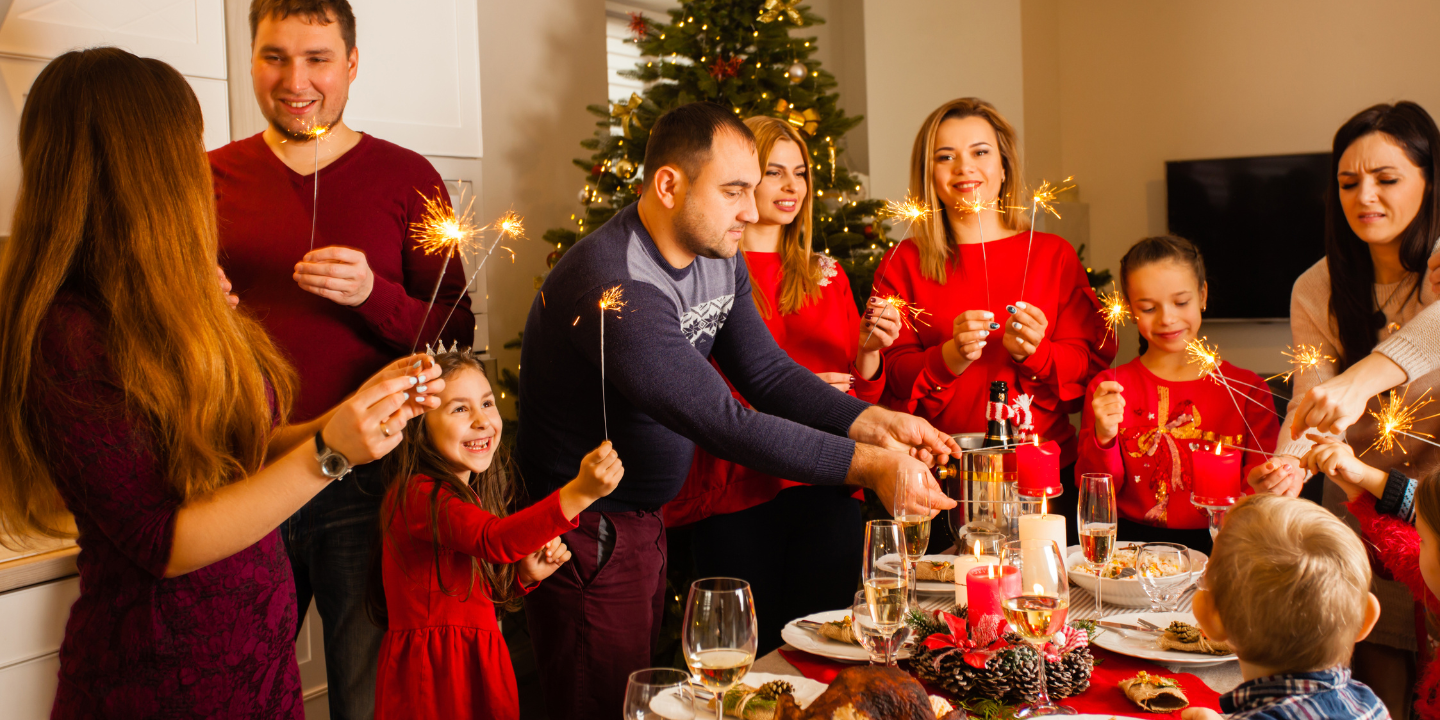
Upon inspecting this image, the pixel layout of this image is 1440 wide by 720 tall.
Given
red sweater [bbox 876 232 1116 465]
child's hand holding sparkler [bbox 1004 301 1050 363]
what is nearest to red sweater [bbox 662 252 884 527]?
red sweater [bbox 876 232 1116 465]

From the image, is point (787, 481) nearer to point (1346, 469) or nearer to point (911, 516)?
point (911, 516)

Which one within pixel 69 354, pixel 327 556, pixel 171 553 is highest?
pixel 69 354

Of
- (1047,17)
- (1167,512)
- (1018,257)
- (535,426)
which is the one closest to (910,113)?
(1047,17)

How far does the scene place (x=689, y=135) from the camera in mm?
2037

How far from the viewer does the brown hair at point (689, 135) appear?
6.65ft

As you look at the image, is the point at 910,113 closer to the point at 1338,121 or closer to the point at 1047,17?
the point at 1047,17

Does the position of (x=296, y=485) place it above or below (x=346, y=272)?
below

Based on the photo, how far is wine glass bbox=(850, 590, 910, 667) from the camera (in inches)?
52.0

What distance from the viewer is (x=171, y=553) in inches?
48.7

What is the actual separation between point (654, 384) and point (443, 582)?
0.59 m

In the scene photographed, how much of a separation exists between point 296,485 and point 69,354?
0.31m

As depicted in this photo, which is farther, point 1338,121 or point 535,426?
point 1338,121

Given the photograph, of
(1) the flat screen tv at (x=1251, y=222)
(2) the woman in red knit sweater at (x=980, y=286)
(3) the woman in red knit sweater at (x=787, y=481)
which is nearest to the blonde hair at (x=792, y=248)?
(3) the woman in red knit sweater at (x=787, y=481)

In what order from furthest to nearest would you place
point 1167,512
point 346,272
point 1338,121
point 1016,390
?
1. point 1338,121
2. point 1016,390
3. point 1167,512
4. point 346,272
